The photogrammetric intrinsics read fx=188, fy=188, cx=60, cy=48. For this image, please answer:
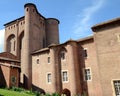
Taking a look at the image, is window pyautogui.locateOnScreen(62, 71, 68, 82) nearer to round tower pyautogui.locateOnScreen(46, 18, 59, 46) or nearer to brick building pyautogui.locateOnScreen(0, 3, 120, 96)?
brick building pyautogui.locateOnScreen(0, 3, 120, 96)

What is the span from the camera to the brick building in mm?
25734

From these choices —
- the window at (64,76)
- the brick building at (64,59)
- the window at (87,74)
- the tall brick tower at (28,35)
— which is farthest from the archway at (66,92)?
the tall brick tower at (28,35)

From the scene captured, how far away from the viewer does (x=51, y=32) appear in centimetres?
5000

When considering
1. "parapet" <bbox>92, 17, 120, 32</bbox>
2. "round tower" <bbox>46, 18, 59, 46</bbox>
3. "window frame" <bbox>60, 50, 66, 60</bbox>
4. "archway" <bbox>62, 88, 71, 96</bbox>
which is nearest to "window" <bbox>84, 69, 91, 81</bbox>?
"archway" <bbox>62, 88, 71, 96</bbox>

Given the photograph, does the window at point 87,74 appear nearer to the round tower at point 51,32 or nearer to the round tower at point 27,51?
the round tower at point 27,51

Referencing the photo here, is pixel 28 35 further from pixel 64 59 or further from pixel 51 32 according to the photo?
pixel 64 59

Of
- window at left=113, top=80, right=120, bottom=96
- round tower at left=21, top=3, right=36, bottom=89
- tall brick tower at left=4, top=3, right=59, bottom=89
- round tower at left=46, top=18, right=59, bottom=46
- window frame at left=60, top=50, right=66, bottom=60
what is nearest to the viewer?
window at left=113, top=80, right=120, bottom=96

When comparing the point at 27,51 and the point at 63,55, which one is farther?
the point at 27,51

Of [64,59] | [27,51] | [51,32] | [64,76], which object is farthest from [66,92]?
[51,32]

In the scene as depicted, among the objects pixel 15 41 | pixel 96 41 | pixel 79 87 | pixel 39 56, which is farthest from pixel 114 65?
pixel 15 41

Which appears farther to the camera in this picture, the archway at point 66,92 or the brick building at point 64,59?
the archway at point 66,92

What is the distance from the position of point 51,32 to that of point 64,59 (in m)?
18.1

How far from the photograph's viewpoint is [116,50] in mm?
25406

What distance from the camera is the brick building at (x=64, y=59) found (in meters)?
25.7
